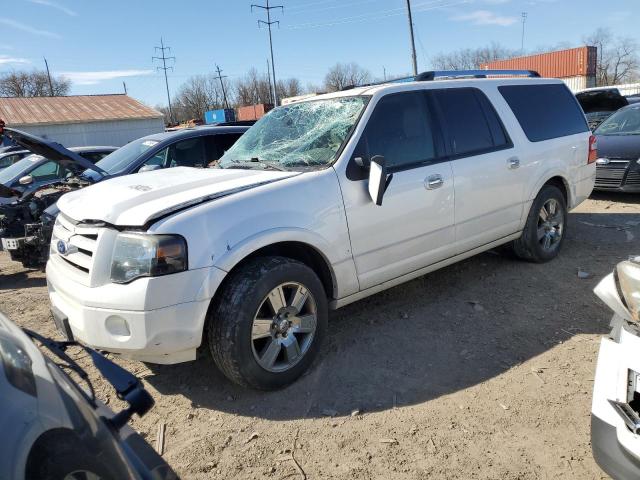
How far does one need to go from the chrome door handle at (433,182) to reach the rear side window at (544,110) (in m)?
1.47

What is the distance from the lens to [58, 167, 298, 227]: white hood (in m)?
2.84

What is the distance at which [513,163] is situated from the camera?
458cm

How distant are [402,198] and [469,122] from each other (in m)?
1.21

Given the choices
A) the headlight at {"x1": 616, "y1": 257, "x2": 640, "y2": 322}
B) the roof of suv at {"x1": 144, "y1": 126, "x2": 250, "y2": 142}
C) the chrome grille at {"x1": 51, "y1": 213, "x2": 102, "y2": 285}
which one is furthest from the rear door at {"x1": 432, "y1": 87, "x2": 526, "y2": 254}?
the roof of suv at {"x1": 144, "y1": 126, "x2": 250, "y2": 142}

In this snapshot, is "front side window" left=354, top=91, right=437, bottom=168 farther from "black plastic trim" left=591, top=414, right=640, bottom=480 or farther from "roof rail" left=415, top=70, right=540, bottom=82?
"black plastic trim" left=591, top=414, right=640, bottom=480

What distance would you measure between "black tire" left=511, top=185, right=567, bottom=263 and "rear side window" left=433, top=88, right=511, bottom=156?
2.68 feet

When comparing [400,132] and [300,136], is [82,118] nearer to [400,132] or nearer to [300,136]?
[300,136]

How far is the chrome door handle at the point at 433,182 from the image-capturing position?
384cm

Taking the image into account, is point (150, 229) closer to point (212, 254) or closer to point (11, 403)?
point (212, 254)

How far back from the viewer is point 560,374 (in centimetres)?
324

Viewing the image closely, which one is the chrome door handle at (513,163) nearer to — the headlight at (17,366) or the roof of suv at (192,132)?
the roof of suv at (192,132)

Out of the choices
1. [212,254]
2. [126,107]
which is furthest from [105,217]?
[126,107]

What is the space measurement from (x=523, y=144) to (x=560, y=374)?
2.37 meters

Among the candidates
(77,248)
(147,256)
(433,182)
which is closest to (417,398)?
(433,182)
